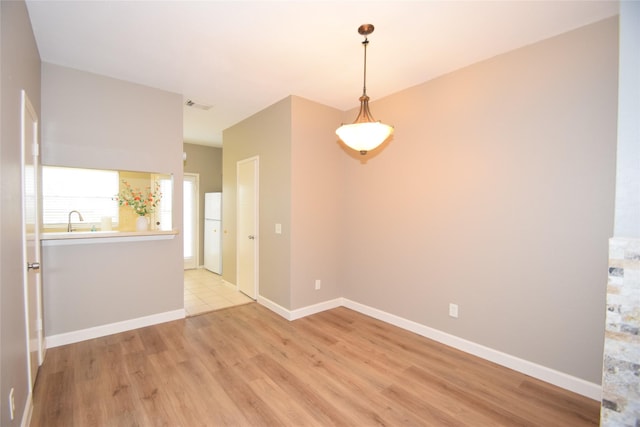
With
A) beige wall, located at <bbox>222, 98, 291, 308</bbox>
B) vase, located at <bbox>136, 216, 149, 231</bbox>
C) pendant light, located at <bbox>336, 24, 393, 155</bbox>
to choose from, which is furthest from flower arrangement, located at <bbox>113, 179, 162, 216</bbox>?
pendant light, located at <bbox>336, 24, 393, 155</bbox>

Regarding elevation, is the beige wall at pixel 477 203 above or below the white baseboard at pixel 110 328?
above

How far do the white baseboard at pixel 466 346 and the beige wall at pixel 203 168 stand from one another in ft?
10.9

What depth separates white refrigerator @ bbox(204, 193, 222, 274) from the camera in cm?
614

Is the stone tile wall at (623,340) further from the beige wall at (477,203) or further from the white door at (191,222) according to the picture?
the white door at (191,222)

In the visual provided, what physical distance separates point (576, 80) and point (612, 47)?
10.5 inches

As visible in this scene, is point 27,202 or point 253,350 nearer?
point 27,202

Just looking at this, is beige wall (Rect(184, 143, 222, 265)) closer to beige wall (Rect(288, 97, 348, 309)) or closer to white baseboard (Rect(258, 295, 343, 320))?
white baseboard (Rect(258, 295, 343, 320))

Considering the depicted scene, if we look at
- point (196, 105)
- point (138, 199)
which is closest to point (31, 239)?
point (138, 199)

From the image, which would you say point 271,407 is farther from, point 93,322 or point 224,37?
point 224,37

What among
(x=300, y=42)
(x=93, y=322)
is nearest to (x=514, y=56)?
(x=300, y=42)

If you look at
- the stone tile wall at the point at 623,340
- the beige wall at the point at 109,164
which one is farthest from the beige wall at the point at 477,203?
the beige wall at the point at 109,164

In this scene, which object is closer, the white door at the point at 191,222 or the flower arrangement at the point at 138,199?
the flower arrangement at the point at 138,199

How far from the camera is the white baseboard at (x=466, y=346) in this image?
230 centimetres

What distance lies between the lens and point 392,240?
3654 mm
